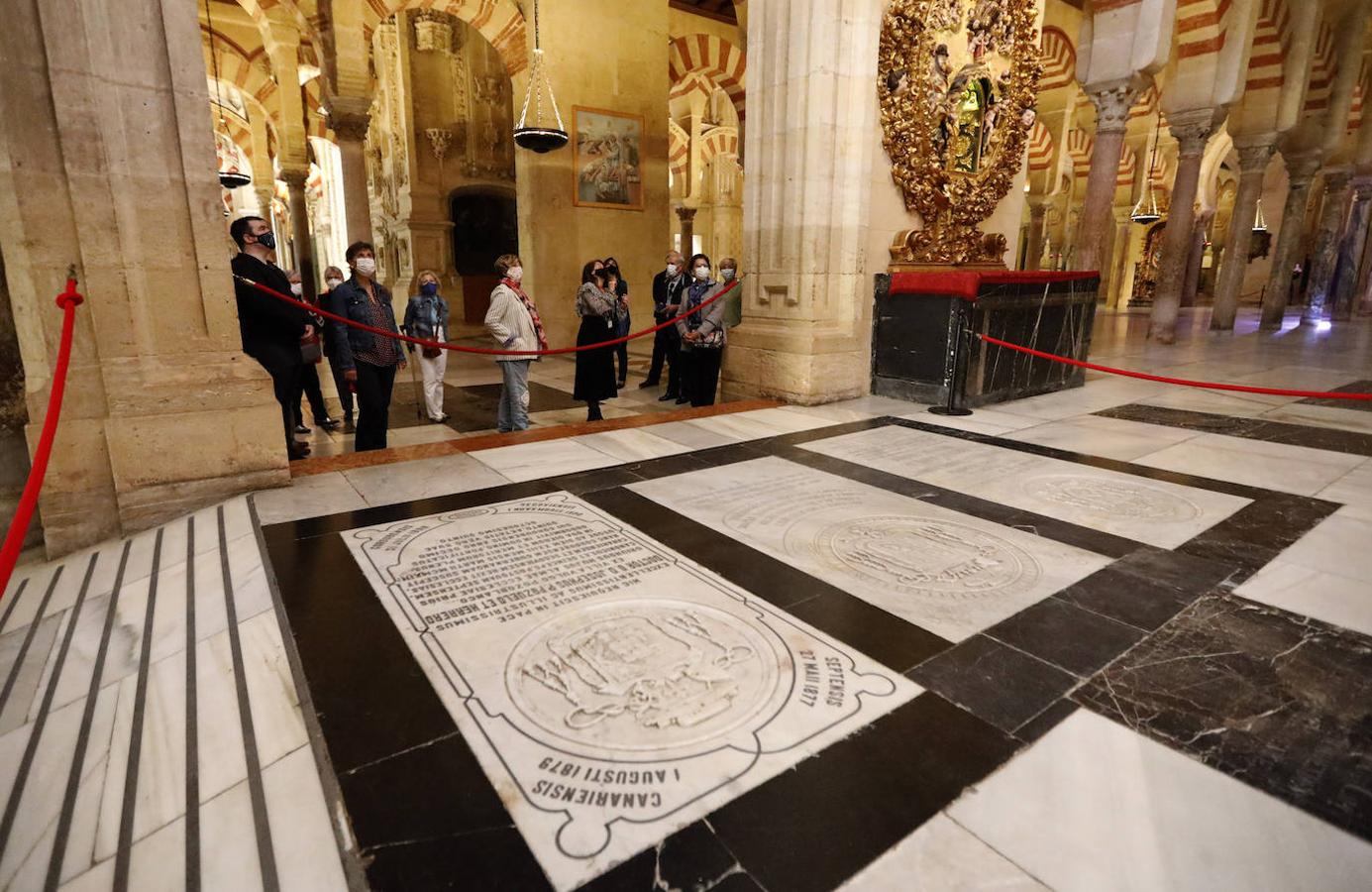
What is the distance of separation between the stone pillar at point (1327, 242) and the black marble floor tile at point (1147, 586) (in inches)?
653

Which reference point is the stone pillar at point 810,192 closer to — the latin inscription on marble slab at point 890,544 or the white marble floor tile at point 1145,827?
the latin inscription on marble slab at point 890,544

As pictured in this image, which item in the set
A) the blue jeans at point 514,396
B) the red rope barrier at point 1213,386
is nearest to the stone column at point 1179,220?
the red rope barrier at point 1213,386

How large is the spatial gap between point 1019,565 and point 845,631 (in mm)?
925

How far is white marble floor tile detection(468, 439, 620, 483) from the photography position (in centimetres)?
390

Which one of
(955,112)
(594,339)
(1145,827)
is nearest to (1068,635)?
(1145,827)

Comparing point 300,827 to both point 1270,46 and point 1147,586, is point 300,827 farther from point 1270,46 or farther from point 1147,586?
point 1270,46

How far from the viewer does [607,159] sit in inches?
430

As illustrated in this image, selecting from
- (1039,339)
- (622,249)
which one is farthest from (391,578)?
(622,249)

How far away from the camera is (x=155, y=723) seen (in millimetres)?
1802

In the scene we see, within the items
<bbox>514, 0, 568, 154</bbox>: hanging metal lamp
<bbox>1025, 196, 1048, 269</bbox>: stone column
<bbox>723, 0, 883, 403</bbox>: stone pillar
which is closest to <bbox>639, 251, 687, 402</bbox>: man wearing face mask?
<bbox>723, 0, 883, 403</bbox>: stone pillar

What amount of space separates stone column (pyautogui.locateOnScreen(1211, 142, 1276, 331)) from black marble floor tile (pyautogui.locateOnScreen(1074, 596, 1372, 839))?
13571 mm

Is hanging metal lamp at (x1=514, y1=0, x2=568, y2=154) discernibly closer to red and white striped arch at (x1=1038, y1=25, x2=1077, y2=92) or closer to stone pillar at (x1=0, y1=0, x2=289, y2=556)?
stone pillar at (x1=0, y1=0, x2=289, y2=556)

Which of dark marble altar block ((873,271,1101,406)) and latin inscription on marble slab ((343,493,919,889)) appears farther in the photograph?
dark marble altar block ((873,271,1101,406))

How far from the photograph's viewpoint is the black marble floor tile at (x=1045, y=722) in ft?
5.62
